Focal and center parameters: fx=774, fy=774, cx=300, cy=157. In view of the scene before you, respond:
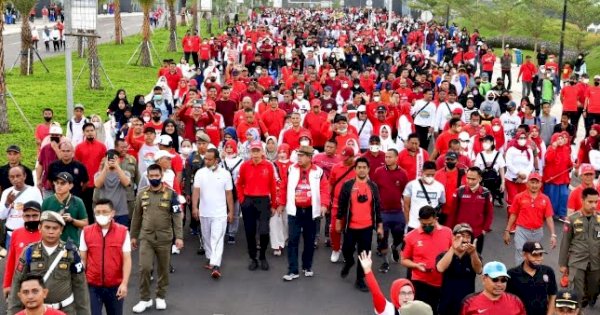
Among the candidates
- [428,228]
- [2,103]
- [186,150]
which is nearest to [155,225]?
[428,228]

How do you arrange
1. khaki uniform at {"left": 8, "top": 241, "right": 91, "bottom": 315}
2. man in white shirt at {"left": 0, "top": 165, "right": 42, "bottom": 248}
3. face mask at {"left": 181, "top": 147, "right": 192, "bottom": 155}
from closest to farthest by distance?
khaki uniform at {"left": 8, "top": 241, "right": 91, "bottom": 315} < man in white shirt at {"left": 0, "top": 165, "right": 42, "bottom": 248} < face mask at {"left": 181, "top": 147, "right": 192, "bottom": 155}

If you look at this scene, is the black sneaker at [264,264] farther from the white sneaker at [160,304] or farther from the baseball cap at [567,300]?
the baseball cap at [567,300]

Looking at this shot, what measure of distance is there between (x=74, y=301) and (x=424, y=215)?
3.37 m

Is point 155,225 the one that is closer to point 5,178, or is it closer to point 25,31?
point 5,178

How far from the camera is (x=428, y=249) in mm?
7699

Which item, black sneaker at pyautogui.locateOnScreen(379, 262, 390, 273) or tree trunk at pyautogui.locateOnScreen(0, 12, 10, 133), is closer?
black sneaker at pyautogui.locateOnScreen(379, 262, 390, 273)

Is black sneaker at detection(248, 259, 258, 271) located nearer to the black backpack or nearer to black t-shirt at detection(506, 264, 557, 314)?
the black backpack

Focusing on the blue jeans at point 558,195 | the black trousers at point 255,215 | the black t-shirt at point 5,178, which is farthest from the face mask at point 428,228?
the blue jeans at point 558,195

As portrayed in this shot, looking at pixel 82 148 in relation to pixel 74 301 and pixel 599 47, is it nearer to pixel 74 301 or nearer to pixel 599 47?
pixel 74 301

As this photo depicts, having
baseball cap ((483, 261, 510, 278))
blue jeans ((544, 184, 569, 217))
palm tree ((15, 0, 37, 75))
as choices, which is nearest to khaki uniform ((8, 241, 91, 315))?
baseball cap ((483, 261, 510, 278))

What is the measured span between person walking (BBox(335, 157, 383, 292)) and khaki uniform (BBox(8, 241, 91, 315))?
3.79m

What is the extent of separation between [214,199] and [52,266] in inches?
151

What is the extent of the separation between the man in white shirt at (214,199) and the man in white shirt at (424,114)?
6.84 meters

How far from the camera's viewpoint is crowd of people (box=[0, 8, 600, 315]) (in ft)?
22.9
